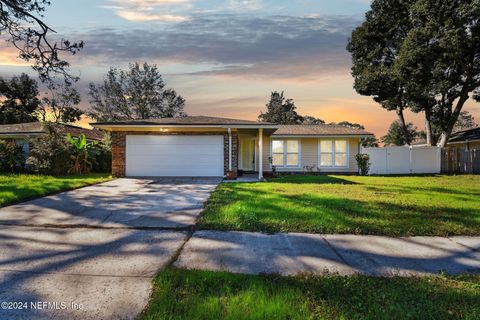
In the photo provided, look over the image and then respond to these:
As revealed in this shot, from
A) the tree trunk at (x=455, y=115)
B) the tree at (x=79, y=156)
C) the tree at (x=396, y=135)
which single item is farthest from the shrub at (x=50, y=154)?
the tree at (x=396, y=135)

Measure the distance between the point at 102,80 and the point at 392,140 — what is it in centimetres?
4207

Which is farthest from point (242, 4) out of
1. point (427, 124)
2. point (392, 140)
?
point (392, 140)

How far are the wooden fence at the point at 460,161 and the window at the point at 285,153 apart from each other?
12.2m

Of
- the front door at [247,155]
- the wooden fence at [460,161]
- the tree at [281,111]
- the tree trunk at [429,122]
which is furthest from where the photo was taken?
the tree at [281,111]

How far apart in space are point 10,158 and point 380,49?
95.9 feet

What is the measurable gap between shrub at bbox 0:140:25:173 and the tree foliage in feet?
85.9

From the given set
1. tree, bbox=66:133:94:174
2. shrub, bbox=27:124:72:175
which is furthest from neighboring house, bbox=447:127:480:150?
shrub, bbox=27:124:72:175

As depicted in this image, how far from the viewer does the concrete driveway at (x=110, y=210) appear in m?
5.98

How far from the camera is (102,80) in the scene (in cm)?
3719

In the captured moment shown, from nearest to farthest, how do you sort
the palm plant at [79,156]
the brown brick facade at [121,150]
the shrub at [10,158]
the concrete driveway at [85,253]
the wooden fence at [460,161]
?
the concrete driveway at [85,253]
the brown brick facade at [121,150]
the shrub at [10,158]
the palm plant at [79,156]
the wooden fence at [460,161]

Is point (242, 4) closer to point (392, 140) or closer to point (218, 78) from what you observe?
point (218, 78)

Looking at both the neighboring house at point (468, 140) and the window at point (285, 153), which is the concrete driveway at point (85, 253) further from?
the neighboring house at point (468, 140)

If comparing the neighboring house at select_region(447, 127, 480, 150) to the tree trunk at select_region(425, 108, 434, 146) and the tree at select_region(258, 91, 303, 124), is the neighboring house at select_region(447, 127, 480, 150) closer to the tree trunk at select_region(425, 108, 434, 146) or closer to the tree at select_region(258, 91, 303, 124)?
Answer: the tree trunk at select_region(425, 108, 434, 146)

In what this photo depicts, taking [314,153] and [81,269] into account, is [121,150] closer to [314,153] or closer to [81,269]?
[314,153]
